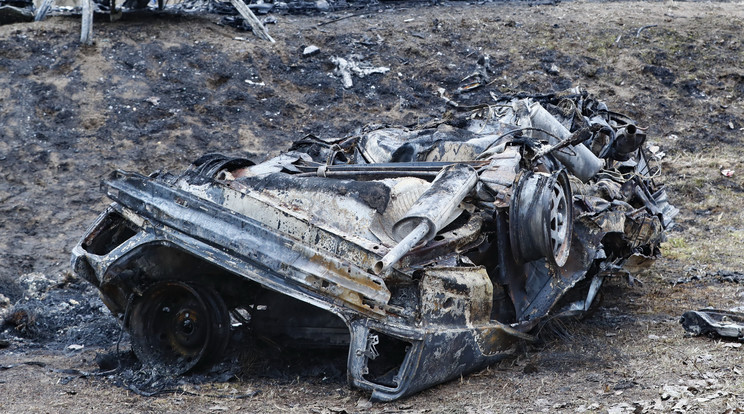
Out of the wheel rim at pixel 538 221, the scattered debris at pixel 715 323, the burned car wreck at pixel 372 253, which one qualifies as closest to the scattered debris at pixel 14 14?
the burned car wreck at pixel 372 253

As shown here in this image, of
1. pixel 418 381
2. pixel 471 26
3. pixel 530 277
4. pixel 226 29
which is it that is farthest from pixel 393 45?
pixel 418 381

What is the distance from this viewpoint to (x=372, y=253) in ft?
15.2

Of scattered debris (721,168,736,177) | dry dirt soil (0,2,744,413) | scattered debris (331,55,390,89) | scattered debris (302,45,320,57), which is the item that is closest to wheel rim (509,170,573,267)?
dry dirt soil (0,2,744,413)

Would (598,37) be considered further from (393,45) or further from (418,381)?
(418,381)

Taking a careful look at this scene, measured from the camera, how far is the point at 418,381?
4.66m

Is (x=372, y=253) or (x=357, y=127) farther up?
(x=372, y=253)

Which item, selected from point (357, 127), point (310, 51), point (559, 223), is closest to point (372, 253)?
point (559, 223)

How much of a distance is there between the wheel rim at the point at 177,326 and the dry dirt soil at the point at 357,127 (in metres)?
0.28

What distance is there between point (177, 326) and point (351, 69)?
857 cm

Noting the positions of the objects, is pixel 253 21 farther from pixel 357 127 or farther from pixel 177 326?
pixel 177 326

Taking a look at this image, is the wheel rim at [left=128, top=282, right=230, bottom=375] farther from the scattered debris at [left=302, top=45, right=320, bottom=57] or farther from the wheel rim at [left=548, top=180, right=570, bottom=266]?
the scattered debris at [left=302, top=45, right=320, bottom=57]

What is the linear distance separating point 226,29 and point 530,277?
10169mm

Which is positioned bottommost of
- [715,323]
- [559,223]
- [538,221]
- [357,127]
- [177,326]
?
[357,127]

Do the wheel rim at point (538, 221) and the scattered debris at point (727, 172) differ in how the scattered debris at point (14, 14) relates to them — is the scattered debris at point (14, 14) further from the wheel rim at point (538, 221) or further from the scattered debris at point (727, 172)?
the wheel rim at point (538, 221)
